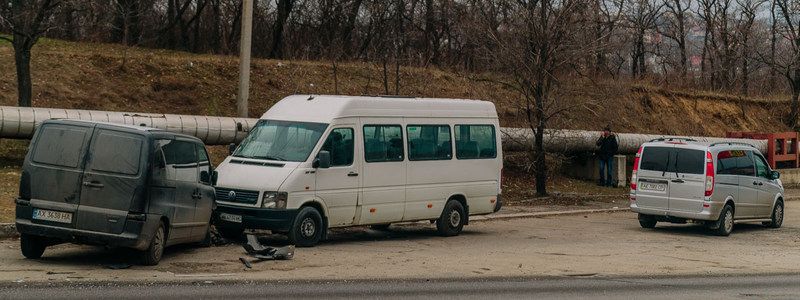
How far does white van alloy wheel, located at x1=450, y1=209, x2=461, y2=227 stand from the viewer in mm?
21344

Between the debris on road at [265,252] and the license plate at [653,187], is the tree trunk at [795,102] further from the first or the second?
the debris on road at [265,252]

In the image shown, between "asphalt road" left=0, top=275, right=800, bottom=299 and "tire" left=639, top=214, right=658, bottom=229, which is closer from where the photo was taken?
"asphalt road" left=0, top=275, right=800, bottom=299

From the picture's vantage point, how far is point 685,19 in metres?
68.8

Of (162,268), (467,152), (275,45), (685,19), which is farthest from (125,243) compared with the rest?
(685,19)

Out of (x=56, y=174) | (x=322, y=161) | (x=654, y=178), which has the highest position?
(x=322, y=161)

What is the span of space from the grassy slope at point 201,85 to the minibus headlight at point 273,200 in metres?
5.82

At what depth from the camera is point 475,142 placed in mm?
21766

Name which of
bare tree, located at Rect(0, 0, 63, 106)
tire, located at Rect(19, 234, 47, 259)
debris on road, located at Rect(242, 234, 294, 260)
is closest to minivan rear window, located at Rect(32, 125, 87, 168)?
tire, located at Rect(19, 234, 47, 259)

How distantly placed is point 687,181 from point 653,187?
0.71 meters

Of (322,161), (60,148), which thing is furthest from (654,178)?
(60,148)

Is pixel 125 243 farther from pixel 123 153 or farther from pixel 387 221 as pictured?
pixel 387 221

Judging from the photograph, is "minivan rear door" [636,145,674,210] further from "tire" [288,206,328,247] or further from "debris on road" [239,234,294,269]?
"debris on road" [239,234,294,269]

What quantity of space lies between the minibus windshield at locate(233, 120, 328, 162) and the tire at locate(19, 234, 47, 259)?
14.1 ft

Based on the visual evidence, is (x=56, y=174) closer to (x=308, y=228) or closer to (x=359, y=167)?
(x=308, y=228)
